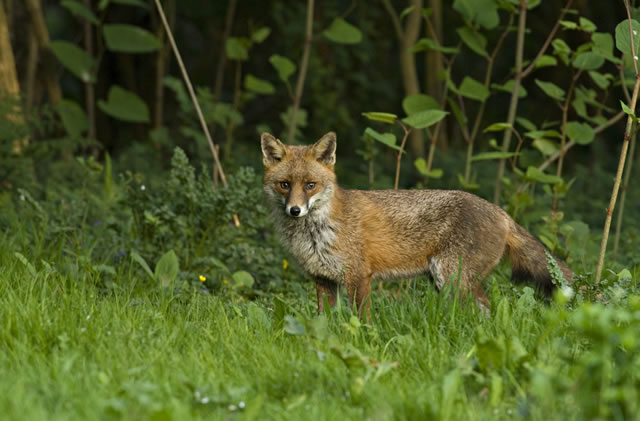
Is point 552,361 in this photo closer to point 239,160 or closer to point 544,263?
point 544,263

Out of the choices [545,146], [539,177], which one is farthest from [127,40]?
[539,177]

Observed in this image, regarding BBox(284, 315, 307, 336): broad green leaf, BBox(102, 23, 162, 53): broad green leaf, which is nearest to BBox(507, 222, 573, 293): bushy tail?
BBox(284, 315, 307, 336): broad green leaf

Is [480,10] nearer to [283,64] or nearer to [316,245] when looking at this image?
[283,64]

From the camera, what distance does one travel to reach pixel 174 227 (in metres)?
6.69

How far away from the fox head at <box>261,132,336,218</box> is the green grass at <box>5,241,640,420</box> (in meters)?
1.01

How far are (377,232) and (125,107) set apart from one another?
516 centimetres

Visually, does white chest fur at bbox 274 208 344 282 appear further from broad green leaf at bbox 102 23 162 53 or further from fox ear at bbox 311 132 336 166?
broad green leaf at bbox 102 23 162 53

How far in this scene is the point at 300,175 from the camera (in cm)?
573

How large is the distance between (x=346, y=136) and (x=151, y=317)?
831 cm

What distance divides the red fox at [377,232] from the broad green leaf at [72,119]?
14.3ft

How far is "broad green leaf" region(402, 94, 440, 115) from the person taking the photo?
6902 mm

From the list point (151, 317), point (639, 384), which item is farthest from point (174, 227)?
point (639, 384)

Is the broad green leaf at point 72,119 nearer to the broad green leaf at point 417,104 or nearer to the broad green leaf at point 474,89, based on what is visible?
the broad green leaf at point 417,104

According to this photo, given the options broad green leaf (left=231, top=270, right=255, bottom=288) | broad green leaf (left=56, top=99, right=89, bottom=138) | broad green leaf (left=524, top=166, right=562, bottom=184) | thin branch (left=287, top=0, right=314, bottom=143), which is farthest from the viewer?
broad green leaf (left=56, top=99, right=89, bottom=138)
